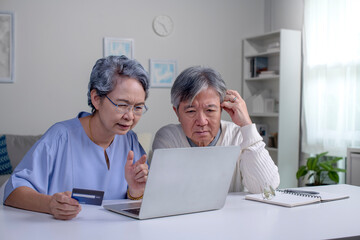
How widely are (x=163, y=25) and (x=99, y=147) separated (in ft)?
11.2

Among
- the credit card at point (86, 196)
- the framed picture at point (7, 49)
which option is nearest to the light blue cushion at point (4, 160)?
the framed picture at point (7, 49)

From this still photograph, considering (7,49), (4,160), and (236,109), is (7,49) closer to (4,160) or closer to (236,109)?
(4,160)

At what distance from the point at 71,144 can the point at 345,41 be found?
126 inches

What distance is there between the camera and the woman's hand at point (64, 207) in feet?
4.12

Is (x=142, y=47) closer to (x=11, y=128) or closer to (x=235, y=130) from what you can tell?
(x=11, y=128)

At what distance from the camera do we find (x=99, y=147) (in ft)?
5.74

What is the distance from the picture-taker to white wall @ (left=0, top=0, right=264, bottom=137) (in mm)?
4402

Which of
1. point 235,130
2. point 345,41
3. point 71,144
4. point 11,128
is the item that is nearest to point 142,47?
point 11,128

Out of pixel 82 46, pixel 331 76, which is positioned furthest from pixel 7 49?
pixel 331 76

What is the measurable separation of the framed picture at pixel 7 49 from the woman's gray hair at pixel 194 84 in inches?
118

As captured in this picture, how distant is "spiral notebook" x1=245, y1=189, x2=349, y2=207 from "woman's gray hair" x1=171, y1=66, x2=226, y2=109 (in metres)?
0.50

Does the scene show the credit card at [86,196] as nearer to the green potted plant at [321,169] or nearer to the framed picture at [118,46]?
the green potted plant at [321,169]

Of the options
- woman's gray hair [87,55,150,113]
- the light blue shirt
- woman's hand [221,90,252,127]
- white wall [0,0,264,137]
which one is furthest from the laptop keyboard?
white wall [0,0,264,137]

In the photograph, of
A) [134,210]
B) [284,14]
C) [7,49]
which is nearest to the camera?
[134,210]
